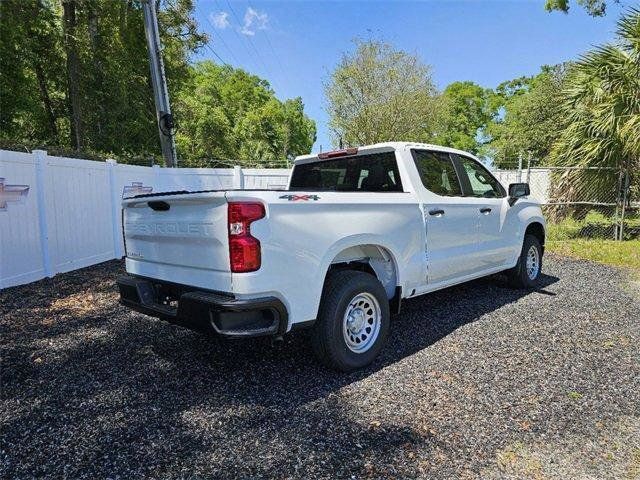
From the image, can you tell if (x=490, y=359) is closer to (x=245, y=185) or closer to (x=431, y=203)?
(x=431, y=203)

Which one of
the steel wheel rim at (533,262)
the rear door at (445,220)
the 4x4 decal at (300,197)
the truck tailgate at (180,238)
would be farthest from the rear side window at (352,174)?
the steel wheel rim at (533,262)

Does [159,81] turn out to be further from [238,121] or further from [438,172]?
[238,121]

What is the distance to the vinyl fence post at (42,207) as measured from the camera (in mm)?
6695

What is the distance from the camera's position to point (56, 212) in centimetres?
710

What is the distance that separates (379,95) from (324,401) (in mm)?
23373

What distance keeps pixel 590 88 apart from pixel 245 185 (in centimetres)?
935

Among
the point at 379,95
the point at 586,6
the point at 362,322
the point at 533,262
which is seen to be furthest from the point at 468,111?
the point at 362,322

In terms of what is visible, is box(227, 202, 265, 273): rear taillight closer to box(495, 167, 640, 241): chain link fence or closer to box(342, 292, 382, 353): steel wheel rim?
box(342, 292, 382, 353): steel wheel rim

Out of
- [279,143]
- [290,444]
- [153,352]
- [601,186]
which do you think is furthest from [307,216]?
[279,143]

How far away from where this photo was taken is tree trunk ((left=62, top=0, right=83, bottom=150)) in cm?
1714

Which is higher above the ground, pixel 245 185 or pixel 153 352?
pixel 245 185

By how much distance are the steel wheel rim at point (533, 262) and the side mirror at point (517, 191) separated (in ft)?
3.24

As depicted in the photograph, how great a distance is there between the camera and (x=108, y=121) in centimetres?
1998

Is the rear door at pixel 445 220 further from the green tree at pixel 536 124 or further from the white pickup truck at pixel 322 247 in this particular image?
the green tree at pixel 536 124
